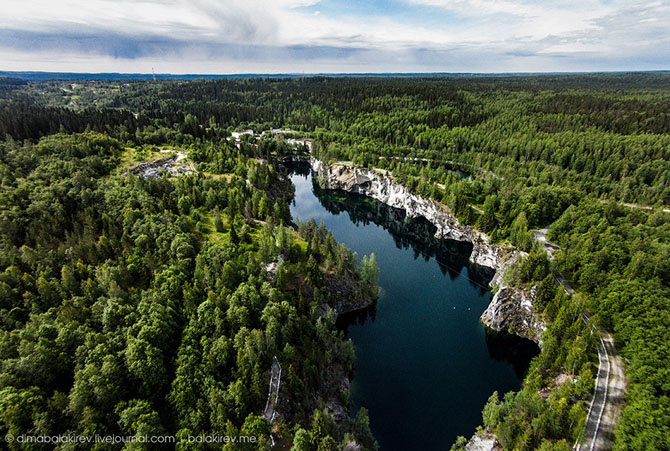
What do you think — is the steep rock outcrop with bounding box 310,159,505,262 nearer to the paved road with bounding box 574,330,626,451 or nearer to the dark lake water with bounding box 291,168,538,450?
the dark lake water with bounding box 291,168,538,450

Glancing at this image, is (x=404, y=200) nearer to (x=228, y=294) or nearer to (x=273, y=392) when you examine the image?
(x=228, y=294)

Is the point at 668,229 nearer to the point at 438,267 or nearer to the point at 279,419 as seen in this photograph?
the point at 438,267

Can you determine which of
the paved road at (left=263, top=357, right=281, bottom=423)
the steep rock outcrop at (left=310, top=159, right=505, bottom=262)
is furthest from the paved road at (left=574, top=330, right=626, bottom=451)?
the steep rock outcrop at (left=310, top=159, right=505, bottom=262)

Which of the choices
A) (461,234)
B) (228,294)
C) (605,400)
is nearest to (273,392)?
(228,294)

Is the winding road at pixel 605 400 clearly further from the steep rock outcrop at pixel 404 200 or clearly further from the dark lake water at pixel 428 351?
the steep rock outcrop at pixel 404 200

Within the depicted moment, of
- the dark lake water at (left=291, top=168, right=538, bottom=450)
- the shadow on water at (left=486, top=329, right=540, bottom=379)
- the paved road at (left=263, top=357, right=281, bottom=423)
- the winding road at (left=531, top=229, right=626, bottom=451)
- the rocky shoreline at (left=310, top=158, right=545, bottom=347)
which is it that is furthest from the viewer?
the rocky shoreline at (left=310, top=158, right=545, bottom=347)
